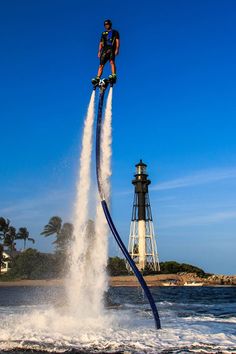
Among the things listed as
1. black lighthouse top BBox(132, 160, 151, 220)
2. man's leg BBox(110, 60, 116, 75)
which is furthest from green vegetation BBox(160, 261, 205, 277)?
man's leg BBox(110, 60, 116, 75)

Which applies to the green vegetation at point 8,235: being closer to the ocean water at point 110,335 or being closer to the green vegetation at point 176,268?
the green vegetation at point 176,268

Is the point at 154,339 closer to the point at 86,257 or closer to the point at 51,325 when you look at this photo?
the point at 51,325

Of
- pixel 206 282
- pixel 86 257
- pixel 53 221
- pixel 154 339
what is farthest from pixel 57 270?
pixel 154 339

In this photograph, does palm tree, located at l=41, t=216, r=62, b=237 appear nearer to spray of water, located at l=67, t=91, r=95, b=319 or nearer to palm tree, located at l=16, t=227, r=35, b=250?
palm tree, located at l=16, t=227, r=35, b=250

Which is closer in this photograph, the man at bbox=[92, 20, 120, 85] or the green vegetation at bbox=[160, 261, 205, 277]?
the man at bbox=[92, 20, 120, 85]

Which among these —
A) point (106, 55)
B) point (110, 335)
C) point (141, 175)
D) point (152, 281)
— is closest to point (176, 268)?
point (152, 281)

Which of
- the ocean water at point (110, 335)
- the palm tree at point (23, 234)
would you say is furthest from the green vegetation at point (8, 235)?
the ocean water at point (110, 335)

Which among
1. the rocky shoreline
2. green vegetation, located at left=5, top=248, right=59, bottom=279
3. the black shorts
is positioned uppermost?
the black shorts

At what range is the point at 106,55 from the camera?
20.1 metres

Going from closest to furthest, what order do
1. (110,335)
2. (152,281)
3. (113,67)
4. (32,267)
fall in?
(110,335) < (113,67) < (152,281) < (32,267)

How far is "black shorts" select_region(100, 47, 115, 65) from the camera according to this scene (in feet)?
65.5

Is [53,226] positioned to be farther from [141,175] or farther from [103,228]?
[103,228]

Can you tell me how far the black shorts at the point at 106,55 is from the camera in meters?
20.0

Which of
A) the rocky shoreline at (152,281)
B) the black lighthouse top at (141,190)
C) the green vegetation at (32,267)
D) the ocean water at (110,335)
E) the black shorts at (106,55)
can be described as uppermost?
the black lighthouse top at (141,190)
